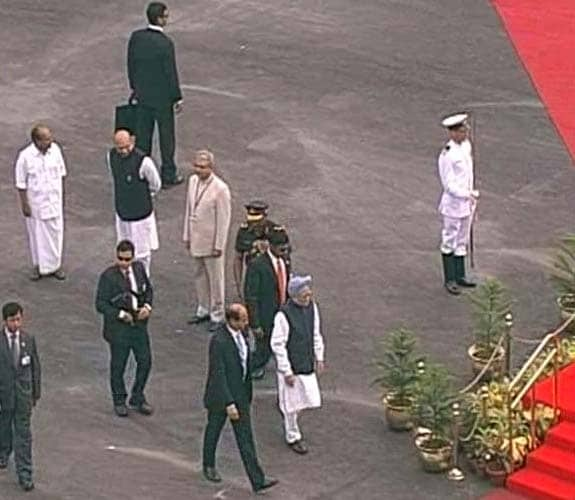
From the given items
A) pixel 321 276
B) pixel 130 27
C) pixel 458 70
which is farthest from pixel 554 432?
pixel 130 27

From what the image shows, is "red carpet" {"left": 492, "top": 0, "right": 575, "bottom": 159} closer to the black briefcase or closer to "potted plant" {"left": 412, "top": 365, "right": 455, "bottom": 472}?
the black briefcase

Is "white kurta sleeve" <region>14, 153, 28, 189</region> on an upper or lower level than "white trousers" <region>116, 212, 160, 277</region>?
upper

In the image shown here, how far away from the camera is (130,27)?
31031mm

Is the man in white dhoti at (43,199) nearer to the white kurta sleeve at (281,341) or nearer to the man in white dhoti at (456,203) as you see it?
the man in white dhoti at (456,203)

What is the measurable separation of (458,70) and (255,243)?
29.5 feet

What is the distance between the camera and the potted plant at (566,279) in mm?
22938

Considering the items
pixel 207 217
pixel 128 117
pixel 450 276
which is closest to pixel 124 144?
pixel 207 217

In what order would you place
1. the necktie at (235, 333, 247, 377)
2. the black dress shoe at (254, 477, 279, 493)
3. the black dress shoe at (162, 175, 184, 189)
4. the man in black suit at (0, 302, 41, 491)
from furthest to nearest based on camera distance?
1. the black dress shoe at (162, 175, 184, 189)
2. the black dress shoe at (254, 477, 279, 493)
3. the necktie at (235, 333, 247, 377)
4. the man in black suit at (0, 302, 41, 491)

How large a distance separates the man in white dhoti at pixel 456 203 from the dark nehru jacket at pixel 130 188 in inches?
124

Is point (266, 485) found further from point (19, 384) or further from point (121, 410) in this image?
point (19, 384)

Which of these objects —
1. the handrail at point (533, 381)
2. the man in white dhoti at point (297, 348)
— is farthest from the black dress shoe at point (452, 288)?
the man in white dhoti at point (297, 348)

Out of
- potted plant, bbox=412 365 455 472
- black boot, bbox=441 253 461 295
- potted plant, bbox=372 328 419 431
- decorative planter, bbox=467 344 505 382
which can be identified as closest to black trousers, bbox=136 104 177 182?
black boot, bbox=441 253 461 295

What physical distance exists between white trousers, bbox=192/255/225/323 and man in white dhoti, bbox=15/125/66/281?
→ 171 centimetres

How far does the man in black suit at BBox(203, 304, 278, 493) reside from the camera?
19.5 metres
